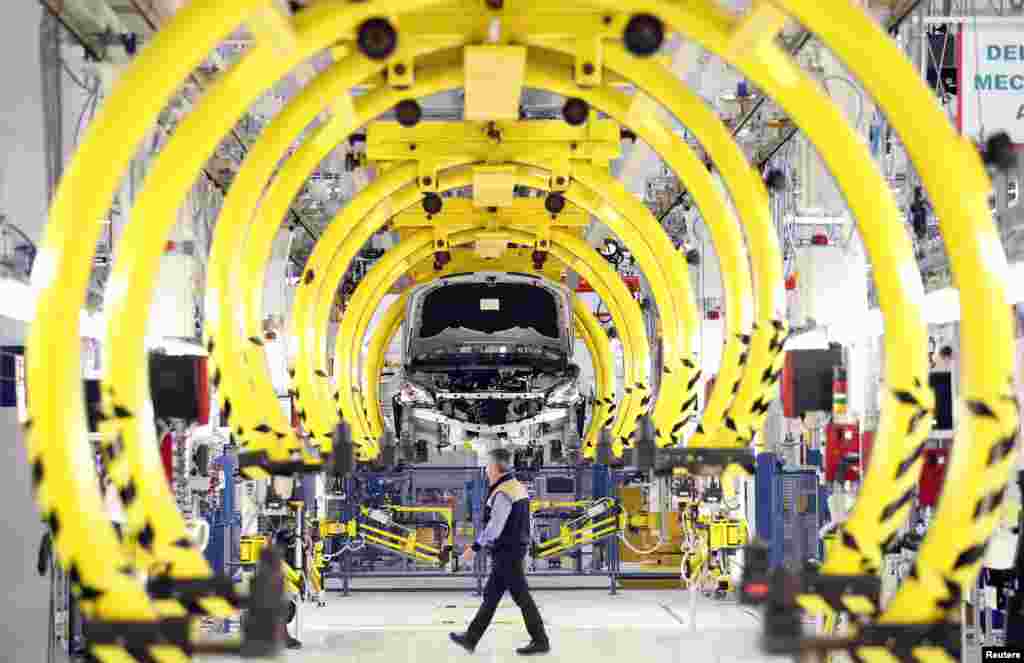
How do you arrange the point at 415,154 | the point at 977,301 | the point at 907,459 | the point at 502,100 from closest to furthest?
the point at 977,301, the point at 907,459, the point at 502,100, the point at 415,154

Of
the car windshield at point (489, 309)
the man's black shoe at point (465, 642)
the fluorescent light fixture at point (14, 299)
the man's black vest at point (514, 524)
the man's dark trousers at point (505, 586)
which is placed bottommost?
the man's black shoe at point (465, 642)

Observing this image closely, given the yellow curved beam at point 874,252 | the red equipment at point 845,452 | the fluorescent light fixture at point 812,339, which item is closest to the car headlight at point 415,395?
the fluorescent light fixture at point 812,339

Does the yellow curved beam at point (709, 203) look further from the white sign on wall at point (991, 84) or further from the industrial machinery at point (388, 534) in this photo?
the industrial machinery at point (388, 534)

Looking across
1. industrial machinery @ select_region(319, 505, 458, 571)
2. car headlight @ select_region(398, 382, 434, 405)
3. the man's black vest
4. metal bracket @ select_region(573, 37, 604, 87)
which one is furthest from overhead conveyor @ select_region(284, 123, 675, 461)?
industrial machinery @ select_region(319, 505, 458, 571)

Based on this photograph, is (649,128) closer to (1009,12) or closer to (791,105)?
(791,105)

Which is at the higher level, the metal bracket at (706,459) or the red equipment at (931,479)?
the metal bracket at (706,459)

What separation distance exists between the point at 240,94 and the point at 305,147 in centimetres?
246

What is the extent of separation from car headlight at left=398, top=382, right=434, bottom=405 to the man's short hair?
123 cm

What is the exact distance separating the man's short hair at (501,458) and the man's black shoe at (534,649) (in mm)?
1679

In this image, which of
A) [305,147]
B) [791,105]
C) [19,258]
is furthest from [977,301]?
[19,258]

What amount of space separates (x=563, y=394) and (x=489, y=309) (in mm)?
1452

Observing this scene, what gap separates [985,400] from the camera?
15.1 feet

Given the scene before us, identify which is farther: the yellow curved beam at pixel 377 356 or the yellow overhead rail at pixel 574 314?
the yellow curved beam at pixel 377 356

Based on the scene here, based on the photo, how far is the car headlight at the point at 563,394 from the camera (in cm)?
1456
